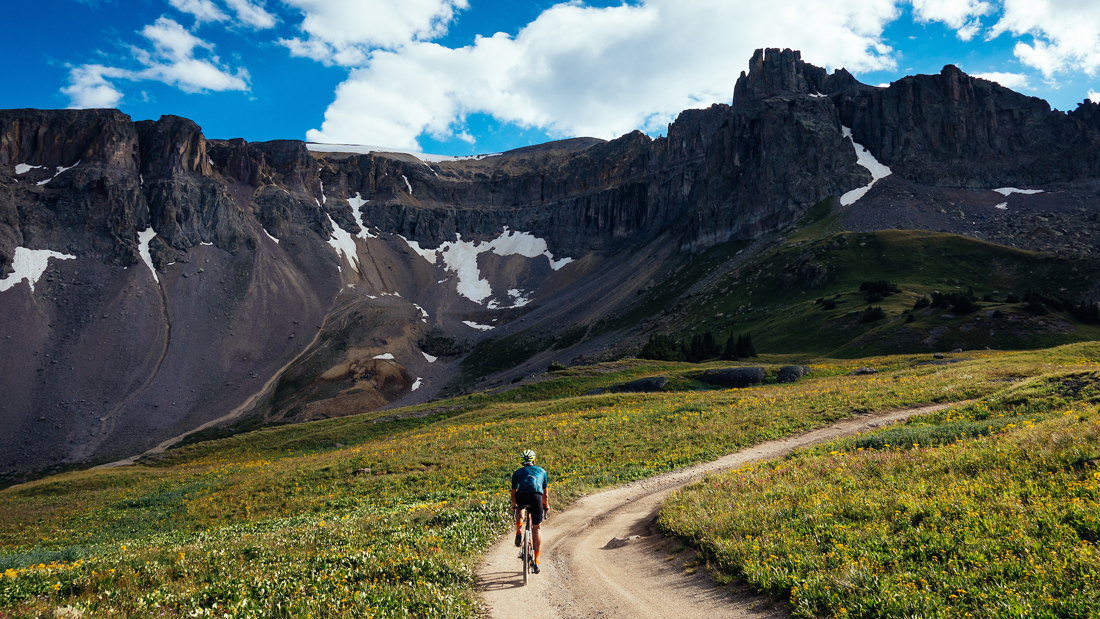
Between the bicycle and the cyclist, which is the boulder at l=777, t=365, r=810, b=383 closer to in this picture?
the cyclist

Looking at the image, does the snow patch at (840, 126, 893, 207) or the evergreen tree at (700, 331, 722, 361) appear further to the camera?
the snow patch at (840, 126, 893, 207)

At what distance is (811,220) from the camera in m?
134

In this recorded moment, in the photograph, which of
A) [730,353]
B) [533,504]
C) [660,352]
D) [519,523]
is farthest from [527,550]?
[660,352]

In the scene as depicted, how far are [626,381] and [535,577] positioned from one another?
4385 cm

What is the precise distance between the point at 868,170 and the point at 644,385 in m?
127

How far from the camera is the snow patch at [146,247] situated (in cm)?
14125

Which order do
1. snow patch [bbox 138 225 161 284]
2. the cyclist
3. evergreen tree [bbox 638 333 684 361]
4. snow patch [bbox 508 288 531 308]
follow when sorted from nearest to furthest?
the cyclist < evergreen tree [bbox 638 333 684 361] < snow patch [bbox 138 225 161 284] < snow patch [bbox 508 288 531 308]

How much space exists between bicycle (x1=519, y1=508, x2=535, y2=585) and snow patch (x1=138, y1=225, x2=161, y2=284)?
162293 millimetres

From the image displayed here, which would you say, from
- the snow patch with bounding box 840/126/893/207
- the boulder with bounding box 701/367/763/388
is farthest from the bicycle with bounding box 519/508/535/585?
the snow patch with bounding box 840/126/893/207

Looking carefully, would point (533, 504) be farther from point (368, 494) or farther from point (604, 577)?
point (368, 494)

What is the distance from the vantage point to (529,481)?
41.4 ft

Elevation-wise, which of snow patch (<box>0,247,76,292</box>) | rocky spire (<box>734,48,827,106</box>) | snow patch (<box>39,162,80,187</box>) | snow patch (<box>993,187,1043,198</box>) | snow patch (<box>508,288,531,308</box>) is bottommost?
snow patch (<box>508,288,531,308</box>)

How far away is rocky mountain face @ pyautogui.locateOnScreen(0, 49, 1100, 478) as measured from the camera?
381 ft

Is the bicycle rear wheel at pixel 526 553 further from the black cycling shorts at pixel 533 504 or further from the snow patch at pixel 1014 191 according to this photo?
the snow patch at pixel 1014 191
